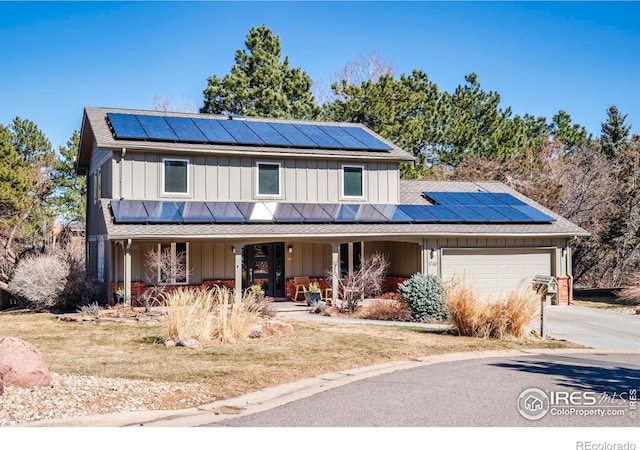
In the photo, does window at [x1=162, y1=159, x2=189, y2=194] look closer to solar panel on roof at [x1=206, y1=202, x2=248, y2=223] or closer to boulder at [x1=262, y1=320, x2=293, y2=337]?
solar panel on roof at [x1=206, y1=202, x2=248, y2=223]

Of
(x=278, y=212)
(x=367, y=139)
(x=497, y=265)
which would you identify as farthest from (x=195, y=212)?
(x=497, y=265)

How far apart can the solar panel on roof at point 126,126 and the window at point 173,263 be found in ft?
11.7

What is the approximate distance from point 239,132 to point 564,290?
41.6 ft

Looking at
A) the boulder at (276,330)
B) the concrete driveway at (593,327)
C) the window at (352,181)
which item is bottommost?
the concrete driveway at (593,327)

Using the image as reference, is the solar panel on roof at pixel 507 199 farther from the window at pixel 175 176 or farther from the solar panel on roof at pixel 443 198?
the window at pixel 175 176

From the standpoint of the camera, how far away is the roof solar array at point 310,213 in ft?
65.2

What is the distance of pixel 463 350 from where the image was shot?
13148 mm

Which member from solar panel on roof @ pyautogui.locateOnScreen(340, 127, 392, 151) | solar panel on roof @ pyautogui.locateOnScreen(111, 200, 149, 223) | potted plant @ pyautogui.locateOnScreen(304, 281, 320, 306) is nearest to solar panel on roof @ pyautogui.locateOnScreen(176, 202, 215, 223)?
solar panel on roof @ pyautogui.locateOnScreen(111, 200, 149, 223)

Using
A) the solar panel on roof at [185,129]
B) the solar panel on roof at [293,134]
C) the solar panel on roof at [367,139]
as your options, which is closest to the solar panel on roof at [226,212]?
the solar panel on roof at [185,129]

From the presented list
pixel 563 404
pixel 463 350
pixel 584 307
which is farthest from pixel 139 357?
pixel 584 307

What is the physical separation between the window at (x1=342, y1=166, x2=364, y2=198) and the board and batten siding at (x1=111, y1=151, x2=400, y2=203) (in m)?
0.15

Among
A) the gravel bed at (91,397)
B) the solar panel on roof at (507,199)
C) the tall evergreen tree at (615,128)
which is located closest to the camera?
the gravel bed at (91,397)

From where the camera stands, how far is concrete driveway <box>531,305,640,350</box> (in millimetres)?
15000

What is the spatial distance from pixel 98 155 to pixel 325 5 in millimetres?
10491
